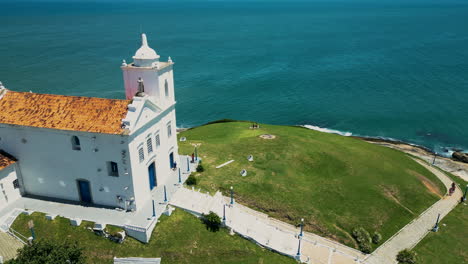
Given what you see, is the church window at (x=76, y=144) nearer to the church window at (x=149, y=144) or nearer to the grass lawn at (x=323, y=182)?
the church window at (x=149, y=144)

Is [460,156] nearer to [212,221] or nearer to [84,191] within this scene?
[212,221]

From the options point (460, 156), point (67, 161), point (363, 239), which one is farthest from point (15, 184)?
point (460, 156)

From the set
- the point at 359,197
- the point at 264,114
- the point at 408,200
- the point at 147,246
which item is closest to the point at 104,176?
the point at 147,246

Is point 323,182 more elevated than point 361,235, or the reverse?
point 323,182

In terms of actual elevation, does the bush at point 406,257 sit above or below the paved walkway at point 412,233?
above

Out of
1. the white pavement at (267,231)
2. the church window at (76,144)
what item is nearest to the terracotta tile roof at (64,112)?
the church window at (76,144)

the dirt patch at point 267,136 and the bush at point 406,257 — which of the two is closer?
the bush at point 406,257

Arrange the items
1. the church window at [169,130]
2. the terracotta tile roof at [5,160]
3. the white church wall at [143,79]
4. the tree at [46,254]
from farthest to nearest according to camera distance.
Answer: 1. the church window at [169,130]
2. the white church wall at [143,79]
3. the terracotta tile roof at [5,160]
4. the tree at [46,254]
